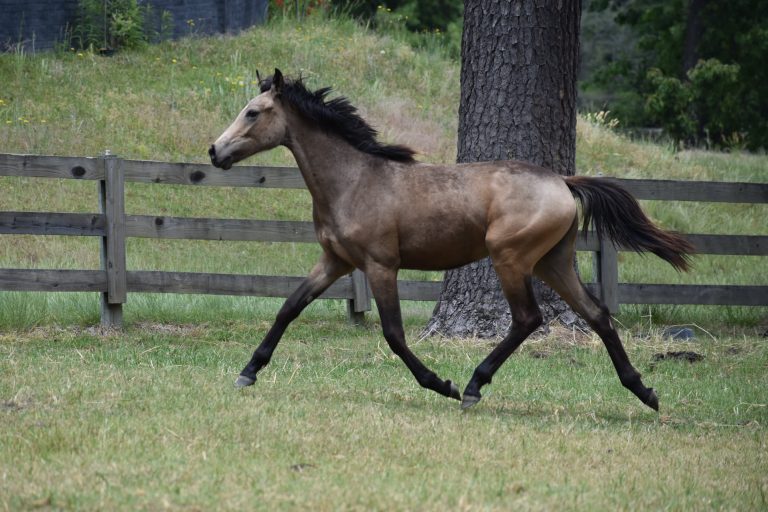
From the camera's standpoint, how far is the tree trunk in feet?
32.2

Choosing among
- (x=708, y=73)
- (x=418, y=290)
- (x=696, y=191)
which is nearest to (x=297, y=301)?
(x=418, y=290)

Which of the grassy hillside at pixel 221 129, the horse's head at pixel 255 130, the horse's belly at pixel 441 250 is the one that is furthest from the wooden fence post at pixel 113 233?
the horse's belly at pixel 441 250

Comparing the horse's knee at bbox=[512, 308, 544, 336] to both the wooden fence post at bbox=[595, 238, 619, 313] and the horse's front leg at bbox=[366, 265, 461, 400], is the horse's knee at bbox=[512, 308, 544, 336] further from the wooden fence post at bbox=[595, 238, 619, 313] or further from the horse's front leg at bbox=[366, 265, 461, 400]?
the wooden fence post at bbox=[595, 238, 619, 313]

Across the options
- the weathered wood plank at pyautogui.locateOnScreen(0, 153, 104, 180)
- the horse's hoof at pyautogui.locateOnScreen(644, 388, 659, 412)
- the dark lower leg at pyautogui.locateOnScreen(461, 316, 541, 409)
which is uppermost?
the weathered wood plank at pyautogui.locateOnScreen(0, 153, 104, 180)

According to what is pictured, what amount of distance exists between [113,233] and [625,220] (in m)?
5.17

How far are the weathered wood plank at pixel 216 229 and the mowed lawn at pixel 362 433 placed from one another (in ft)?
4.80

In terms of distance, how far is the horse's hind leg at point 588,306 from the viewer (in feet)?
23.3

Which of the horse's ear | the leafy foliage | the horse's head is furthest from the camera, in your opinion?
→ the leafy foliage

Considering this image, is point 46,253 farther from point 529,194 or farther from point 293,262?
point 529,194

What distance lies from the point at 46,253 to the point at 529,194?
9.19 m

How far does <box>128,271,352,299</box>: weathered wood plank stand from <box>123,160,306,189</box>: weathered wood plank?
909mm

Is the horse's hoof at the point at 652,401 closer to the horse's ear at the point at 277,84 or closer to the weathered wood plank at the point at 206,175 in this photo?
the horse's ear at the point at 277,84

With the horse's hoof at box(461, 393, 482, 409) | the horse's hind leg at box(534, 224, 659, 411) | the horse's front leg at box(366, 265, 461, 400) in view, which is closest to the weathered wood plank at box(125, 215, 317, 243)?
Result: the horse's front leg at box(366, 265, 461, 400)

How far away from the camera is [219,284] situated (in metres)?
10.7
